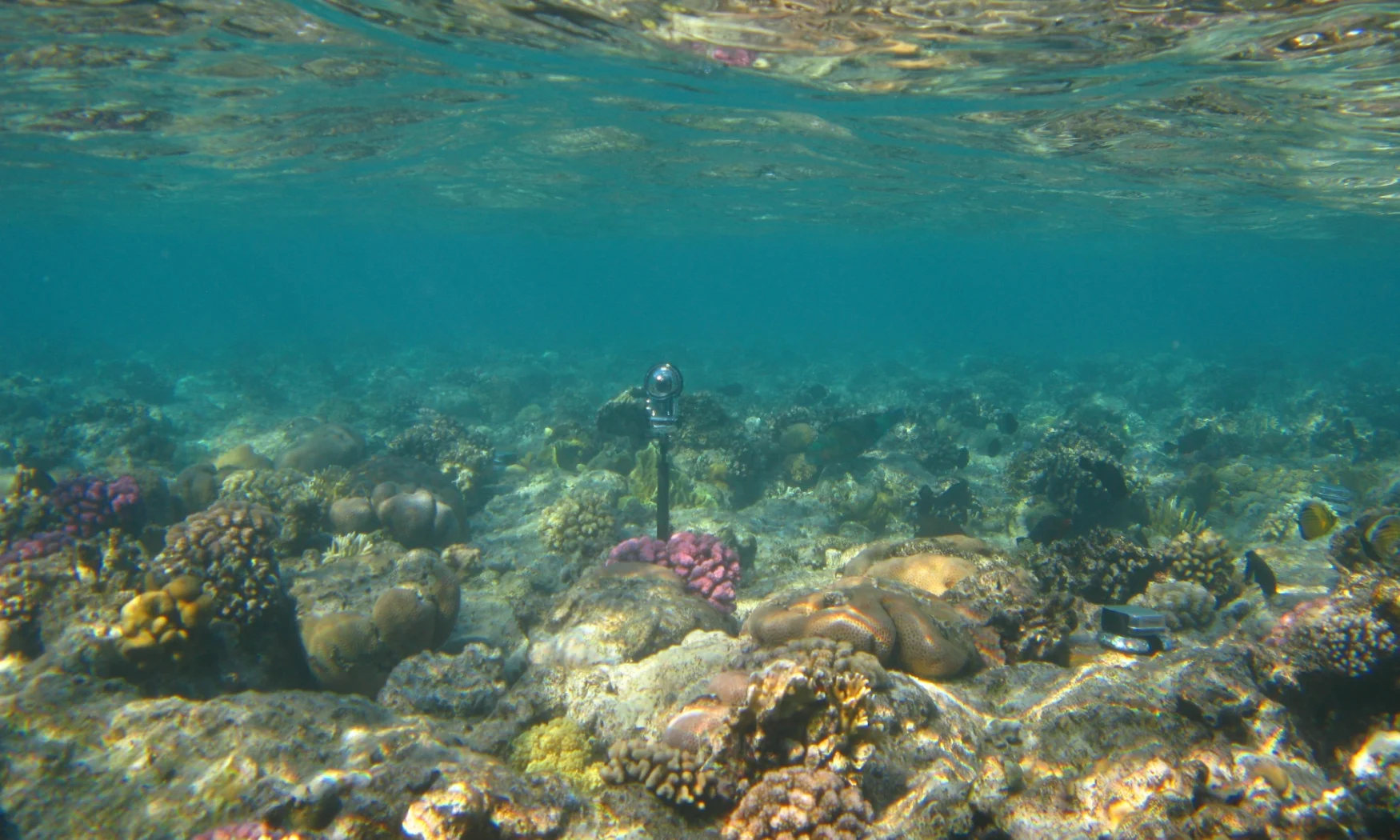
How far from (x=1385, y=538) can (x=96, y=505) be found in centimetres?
1633

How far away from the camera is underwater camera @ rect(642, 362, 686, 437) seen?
852cm

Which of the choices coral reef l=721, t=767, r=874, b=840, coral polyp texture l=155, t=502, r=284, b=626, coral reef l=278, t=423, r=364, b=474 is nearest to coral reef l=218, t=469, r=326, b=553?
coral polyp texture l=155, t=502, r=284, b=626

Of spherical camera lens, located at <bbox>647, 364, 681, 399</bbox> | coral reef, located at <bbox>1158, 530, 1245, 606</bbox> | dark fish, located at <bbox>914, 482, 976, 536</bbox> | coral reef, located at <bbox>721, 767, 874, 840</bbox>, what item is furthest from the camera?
dark fish, located at <bbox>914, 482, 976, 536</bbox>

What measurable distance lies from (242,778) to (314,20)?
14.6 m

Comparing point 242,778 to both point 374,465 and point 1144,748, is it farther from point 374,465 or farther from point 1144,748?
point 374,465

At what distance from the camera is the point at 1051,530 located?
10.1 m

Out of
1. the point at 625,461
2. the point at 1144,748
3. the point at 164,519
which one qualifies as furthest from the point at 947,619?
the point at 164,519

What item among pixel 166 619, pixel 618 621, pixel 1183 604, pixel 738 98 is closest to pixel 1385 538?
→ pixel 1183 604

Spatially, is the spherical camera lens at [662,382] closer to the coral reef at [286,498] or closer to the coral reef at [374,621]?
the coral reef at [374,621]

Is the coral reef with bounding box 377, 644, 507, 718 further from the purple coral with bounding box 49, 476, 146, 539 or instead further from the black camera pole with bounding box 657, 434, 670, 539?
the purple coral with bounding box 49, 476, 146, 539

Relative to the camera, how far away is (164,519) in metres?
10.1

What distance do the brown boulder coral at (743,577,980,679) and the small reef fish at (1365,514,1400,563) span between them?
18.6ft

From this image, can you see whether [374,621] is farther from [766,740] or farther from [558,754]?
[766,740]

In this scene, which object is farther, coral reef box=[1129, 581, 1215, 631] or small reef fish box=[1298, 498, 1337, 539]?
small reef fish box=[1298, 498, 1337, 539]
